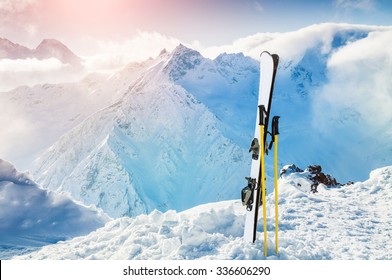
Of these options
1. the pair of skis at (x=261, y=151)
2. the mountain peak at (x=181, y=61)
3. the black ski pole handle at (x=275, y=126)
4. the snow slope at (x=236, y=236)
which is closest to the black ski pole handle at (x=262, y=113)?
the pair of skis at (x=261, y=151)

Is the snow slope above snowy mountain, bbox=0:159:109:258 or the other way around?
the other way around

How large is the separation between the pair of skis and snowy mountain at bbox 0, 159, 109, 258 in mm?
6025

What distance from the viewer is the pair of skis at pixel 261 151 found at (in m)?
6.54

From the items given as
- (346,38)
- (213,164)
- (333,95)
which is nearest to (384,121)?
(333,95)

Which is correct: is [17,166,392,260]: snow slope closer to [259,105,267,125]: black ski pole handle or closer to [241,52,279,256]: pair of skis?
[241,52,279,256]: pair of skis

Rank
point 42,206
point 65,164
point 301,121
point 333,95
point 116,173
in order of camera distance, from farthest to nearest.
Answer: point 333,95 < point 301,121 < point 65,164 < point 116,173 < point 42,206

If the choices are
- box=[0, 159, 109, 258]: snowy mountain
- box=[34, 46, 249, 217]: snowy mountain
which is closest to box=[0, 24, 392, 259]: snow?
box=[34, 46, 249, 217]: snowy mountain

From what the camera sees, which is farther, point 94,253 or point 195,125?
point 195,125

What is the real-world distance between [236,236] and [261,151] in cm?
217

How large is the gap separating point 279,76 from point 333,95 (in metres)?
25.1

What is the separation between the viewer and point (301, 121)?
158m

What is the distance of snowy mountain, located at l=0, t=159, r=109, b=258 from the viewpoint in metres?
11.6

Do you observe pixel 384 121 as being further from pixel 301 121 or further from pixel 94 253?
pixel 94 253

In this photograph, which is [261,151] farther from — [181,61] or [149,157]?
[181,61]
